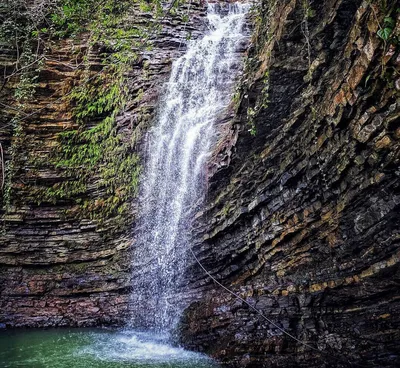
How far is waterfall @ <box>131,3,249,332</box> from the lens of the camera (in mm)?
8719

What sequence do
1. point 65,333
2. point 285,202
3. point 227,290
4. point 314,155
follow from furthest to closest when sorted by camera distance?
point 65,333 < point 227,290 < point 285,202 < point 314,155

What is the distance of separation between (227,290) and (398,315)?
3068 mm

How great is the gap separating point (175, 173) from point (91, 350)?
14.6ft

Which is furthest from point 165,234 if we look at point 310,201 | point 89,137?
point 89,137

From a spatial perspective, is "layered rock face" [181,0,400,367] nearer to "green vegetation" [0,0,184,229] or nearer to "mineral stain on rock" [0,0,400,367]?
"mineral stain on rock" [0,0,400,367]

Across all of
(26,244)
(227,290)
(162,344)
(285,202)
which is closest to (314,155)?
(285,202)

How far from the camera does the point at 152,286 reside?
30.1 ft

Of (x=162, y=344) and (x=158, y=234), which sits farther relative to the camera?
(x=158, y=234)

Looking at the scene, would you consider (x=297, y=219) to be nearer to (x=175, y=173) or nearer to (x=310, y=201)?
(x=310, y=201)

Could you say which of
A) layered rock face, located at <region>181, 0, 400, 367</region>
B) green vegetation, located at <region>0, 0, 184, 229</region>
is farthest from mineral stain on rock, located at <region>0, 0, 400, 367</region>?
green vegetation, located at <region>0, 0, 184, 229</region>

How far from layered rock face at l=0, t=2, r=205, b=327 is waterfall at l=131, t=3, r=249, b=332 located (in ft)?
1.62

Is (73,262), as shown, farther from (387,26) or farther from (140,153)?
(387,26)

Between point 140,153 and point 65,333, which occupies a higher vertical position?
point 140,153

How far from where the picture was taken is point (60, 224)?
10.8 metres
